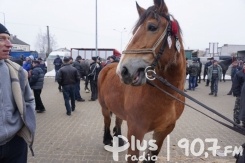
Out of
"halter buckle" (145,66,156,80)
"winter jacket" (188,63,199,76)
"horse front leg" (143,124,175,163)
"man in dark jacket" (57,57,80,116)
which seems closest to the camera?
"halter buckle" (145,66,156,80)

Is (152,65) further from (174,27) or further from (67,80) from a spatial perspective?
(67,80)

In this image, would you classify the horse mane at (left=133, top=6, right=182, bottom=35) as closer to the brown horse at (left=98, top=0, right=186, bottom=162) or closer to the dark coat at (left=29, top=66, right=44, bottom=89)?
the brown horse at (left=98, top=0, right=186, bottom=162)

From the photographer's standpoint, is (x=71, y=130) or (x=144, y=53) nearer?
(x=144, y=53)

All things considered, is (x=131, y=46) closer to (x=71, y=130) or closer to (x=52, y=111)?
(x=71, y=130)

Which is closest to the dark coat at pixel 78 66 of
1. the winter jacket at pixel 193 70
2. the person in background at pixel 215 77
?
the winter jacket at pixel 193 70

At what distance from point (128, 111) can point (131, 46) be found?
0.98 m

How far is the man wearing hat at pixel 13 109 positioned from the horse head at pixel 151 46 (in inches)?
35.3

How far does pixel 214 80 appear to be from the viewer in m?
12.4

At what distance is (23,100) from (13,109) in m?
0.11

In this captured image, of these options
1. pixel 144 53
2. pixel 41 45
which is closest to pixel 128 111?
pixel 144 53

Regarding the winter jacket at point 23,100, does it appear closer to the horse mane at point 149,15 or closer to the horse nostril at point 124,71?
the horse nostril at point 124,71

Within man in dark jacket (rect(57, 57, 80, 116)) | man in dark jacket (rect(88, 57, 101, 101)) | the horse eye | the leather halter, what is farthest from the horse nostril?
man in dark jacket (rect(88, 57, 101, 101))

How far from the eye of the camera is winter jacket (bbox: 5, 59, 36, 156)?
202 centimetres

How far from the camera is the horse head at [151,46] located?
2.19m
